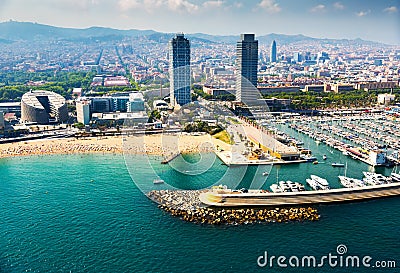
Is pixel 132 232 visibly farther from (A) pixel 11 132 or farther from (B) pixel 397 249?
(A) pixel 11 132

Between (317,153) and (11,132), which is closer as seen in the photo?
(317,153)

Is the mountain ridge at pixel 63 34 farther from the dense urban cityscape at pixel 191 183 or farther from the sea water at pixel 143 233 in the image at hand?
the sea water at pixel 143 233

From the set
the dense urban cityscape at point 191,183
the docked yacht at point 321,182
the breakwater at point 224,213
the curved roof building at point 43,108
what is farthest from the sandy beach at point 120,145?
the breakwater at point 224,213

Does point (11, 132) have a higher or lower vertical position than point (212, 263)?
higher

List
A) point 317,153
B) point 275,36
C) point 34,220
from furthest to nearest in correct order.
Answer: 1. point 275,36
2. point 317,153
3. point 34,220

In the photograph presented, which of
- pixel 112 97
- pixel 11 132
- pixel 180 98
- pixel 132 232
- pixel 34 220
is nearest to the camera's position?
pixel 132 232

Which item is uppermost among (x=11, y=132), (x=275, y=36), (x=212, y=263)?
(x=275, y=36)

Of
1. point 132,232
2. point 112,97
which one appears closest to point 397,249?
point 132,232
